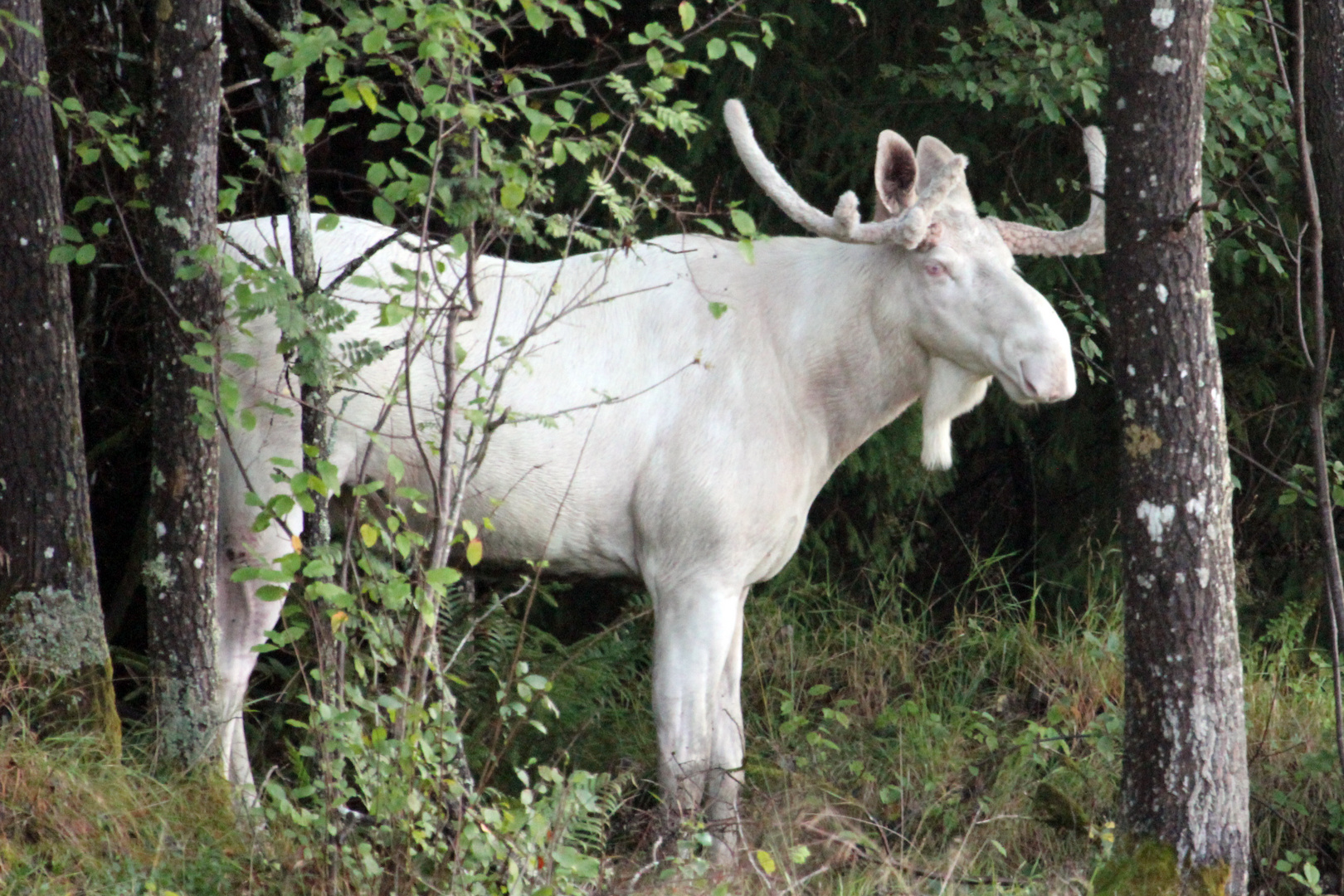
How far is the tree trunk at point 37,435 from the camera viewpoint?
407cm

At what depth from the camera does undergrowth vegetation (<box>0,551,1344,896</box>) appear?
3330 mm

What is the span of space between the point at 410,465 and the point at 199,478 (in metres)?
0.72

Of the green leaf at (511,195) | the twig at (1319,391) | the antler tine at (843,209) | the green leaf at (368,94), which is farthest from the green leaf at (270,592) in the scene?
the twig at (1319,391)

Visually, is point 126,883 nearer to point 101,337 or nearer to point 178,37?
point 178,37

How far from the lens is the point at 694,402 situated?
4.75 m

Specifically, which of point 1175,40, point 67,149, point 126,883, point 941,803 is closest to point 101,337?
point 67,149

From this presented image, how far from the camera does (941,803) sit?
4.66 metres

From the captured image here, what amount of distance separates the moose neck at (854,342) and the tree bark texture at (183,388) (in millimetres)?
1943

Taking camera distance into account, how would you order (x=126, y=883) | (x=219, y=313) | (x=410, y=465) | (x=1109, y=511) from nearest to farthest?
(x=126, y=883) < (x=219, y=313) < (x=410, y=465) < (x=1109, y=511)

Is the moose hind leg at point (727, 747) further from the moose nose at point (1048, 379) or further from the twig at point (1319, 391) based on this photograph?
the twig at point (1319, 391)

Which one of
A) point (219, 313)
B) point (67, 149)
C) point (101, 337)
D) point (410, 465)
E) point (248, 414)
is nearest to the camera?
point (248, 414)

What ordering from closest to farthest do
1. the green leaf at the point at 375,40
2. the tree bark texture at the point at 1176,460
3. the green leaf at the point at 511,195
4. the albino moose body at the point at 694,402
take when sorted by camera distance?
the green leaf at the point at 375,40 < the green leaf at the point at 511,195 < the tree bark texture at the point at 1176,460 < the albino moose body at the point at 694,402

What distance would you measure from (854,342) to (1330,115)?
1.79m

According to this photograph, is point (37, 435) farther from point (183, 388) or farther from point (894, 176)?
point (894, 176)
